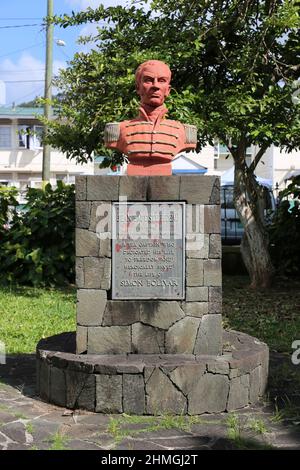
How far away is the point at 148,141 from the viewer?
4410mm

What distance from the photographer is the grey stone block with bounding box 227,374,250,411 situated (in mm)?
4145

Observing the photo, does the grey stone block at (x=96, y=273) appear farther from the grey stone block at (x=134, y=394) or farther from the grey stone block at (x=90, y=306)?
the grey stone block at (x=134, y=394)

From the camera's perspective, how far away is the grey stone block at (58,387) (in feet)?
13.7

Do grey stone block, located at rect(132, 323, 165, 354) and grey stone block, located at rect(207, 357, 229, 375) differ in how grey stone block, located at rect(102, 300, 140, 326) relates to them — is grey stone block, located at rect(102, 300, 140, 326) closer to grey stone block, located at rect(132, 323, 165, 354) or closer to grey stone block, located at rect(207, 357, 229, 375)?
grey stone block, located at rect(132, 323, 165, 354)

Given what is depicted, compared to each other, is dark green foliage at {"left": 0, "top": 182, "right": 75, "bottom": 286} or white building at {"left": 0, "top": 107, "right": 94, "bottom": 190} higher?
white building at {"left": 0, "top": 107, "right": 94, "bottom": 190}

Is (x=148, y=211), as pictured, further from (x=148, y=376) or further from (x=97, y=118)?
(x=97, y=118)

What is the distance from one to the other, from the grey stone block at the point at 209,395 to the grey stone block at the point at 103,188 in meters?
1.48

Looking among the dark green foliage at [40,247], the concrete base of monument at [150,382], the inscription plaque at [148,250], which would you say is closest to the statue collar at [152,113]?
the inscription plaque at [148,250]

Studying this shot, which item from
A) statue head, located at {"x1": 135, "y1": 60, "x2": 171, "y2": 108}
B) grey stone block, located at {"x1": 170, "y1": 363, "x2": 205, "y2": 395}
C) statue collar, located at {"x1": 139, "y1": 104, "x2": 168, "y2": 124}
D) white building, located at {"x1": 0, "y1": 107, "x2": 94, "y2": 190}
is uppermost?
white building, located at {"x1": 0, "y1": 107, "x2": 94, "y2": 190}

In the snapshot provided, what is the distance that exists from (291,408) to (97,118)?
5.23 metres

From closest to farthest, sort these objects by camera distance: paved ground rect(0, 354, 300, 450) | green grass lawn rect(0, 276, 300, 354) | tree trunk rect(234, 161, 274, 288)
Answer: paved ground rect(0, 354, 300, 450)
green grass lawn rect(0, 276, 300, 354)
tree trunk rect(234, 161, 274, 288)

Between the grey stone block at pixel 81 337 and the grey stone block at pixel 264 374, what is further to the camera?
the grey stone block at pixel 264 374

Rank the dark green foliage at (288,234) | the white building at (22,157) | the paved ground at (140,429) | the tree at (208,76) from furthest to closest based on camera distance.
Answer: the white building at (22,157) < the dark green foliage at (288,234) < the tree at (208,76) < the paved ground at (140,429)

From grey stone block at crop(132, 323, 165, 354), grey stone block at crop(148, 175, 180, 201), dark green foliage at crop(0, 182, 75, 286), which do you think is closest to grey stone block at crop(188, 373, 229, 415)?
grey stone block at crop(132, 323, 165, 354)
